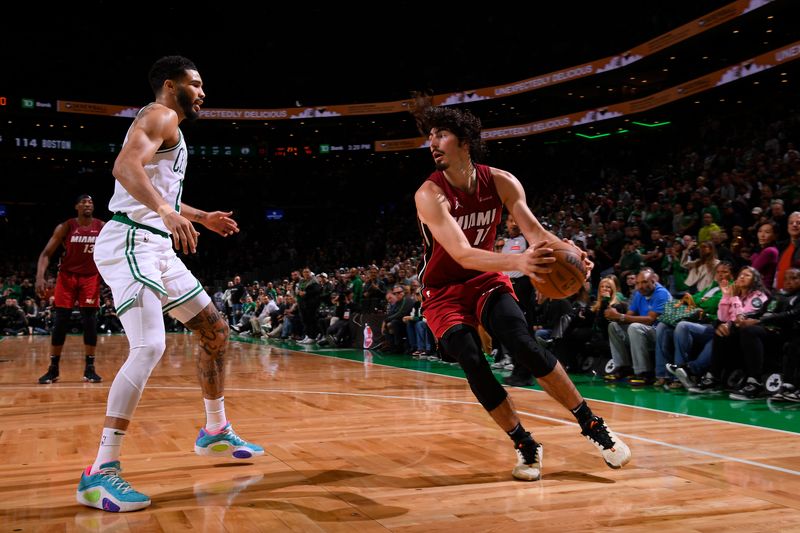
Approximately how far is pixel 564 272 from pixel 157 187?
189 centimetres

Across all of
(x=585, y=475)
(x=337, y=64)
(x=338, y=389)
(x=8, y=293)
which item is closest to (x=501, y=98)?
(x=337, y=64)

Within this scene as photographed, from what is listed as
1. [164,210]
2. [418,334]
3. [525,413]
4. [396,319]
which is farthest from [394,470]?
[396,319]

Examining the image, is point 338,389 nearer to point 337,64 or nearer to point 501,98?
point 501,98

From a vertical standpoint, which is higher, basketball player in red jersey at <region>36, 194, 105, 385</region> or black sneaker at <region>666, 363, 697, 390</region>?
basketball player in red jersey at <region>36, 194, 105, 385</region>

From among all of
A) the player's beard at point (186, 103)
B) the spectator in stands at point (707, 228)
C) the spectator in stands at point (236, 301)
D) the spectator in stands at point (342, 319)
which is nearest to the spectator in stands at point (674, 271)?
the spectator in stands at point (707, 228)

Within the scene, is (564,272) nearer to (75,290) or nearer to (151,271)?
(151,271)

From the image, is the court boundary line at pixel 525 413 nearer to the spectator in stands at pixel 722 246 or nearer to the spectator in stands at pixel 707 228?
the spectator in stands at pixel 722 246

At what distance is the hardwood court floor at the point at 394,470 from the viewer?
8.41 ft

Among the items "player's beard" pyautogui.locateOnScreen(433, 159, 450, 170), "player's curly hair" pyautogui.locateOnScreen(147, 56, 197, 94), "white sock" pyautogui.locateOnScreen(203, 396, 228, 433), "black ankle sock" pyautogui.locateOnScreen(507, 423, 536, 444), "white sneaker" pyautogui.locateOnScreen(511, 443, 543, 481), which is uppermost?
"player's curly hair" pyautogui.locateOnScreen(147, 56, 197, 94)

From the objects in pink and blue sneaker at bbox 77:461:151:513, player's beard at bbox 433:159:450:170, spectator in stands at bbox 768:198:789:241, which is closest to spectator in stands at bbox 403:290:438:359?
spectator in stands at bbox 768:198:789:241

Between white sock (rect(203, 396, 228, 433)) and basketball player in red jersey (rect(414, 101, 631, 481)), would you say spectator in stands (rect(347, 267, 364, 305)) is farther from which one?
basketball player in red jersey (rect(414, 101, 631, 481))

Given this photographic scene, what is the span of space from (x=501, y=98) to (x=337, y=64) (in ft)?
34.0

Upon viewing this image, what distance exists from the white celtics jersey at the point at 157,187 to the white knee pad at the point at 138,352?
0.37 meters

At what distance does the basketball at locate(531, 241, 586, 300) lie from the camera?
2.96m
